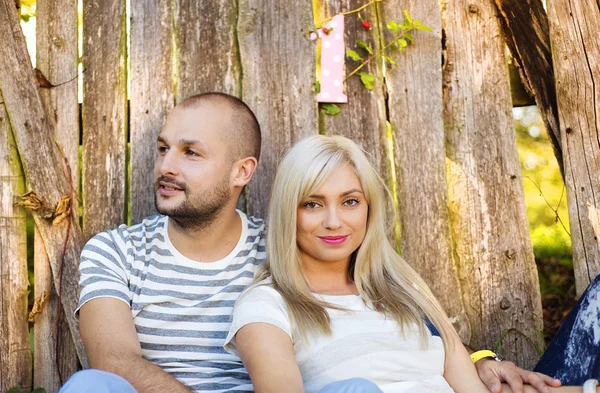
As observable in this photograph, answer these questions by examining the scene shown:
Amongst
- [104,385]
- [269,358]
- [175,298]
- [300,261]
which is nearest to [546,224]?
[300,261]

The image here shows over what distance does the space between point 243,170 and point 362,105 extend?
0.72 meters

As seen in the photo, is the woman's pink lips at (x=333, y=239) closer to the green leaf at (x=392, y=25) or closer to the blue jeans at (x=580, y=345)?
the blue jeans at (x=580, y=345)

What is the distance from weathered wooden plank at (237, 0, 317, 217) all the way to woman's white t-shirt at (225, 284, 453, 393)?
82 centimetres

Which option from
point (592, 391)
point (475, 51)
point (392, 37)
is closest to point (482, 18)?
point (475, 51)

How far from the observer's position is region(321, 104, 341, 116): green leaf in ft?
10.7

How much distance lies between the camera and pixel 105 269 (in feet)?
8.61

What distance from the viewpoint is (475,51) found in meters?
3.37

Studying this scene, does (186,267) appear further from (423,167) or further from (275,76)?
(423,167)

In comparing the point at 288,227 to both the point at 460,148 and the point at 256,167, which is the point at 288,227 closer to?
the point at 256,167

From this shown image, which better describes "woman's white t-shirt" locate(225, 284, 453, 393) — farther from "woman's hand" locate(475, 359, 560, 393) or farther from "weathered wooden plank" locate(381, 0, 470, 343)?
"weathered wooden plank" locate(381, 0, 470, 343)

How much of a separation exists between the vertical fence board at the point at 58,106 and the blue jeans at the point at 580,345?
6.64ft

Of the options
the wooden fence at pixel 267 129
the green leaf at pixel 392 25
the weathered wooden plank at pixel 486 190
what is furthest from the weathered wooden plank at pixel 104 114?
the weathered wooden plank at pixel 486 190

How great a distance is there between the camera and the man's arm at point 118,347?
240 cm

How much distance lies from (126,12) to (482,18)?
1.69 meters
